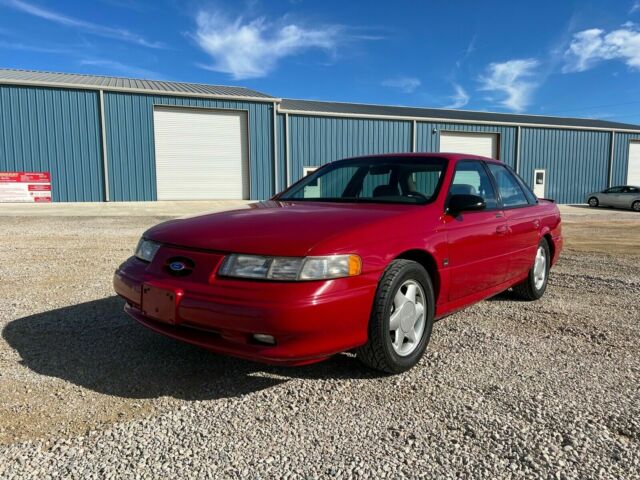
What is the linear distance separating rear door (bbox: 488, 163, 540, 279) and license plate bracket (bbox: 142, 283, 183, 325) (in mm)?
2843

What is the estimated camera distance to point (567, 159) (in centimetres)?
2697

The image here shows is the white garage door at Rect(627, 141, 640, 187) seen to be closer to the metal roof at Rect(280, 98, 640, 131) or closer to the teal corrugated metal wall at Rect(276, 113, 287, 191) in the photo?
the metal roof at Rect(280, 98, 640, 131)

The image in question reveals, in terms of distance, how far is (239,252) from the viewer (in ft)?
8.50

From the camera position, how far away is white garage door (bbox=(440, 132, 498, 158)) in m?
24.4

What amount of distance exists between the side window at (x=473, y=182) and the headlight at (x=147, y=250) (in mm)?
2142

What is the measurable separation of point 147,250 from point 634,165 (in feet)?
108

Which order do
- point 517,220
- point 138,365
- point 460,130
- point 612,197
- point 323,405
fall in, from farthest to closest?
point 460,130 < point 612,197 < point 517,220 < point 138,365 < point 323,405

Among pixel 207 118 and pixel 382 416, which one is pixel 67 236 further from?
pixel 207 118

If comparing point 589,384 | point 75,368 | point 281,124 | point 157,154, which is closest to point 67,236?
point 75,368

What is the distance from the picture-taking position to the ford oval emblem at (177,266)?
9.04ft

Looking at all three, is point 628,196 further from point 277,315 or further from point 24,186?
point 24,186

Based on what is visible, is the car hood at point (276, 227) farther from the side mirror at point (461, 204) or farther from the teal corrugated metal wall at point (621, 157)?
the teal corrugated metal wall at point (621, 157)

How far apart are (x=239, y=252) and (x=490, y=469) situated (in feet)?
5.20

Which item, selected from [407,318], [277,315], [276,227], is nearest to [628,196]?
[407,318]
